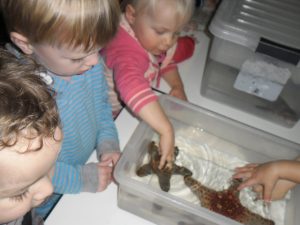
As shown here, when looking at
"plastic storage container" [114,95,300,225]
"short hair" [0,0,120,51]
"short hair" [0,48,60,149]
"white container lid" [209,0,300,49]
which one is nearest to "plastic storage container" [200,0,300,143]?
"white container lid" [209,0,300,49]

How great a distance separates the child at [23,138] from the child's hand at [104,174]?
0.20 meters

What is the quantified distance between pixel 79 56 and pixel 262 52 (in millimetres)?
399

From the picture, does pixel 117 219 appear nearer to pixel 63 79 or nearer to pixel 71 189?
pixel 71 189

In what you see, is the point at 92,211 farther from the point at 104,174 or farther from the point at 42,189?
the point at 42,189

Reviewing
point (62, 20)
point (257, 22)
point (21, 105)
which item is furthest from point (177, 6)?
point (21, 105)

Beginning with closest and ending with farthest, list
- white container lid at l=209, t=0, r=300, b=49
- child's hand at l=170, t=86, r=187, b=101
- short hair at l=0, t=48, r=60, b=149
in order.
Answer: short hair at l=0, t=48, r=60, b=149 < white container lid at l=209, t=0, r=300, b=49 < child's hand at l=170, t=86, r=187, b=101

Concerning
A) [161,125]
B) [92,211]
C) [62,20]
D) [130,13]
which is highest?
[62,20]

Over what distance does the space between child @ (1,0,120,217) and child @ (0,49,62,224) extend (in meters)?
0.07

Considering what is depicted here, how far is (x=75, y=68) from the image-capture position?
1.87ft

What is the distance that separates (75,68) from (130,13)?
260 millimetres

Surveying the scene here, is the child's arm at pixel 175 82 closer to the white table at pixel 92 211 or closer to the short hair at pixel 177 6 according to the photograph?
the short hair at pixel 177 6

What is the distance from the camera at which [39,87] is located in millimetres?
431

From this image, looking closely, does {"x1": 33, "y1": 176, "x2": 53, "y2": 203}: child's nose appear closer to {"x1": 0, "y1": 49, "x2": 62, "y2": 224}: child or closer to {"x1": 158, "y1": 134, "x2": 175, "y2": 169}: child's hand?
{"x1": 0, "y1": 49, "x2": 62, "y2": 224}: child

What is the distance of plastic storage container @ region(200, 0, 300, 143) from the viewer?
0.74 metres
